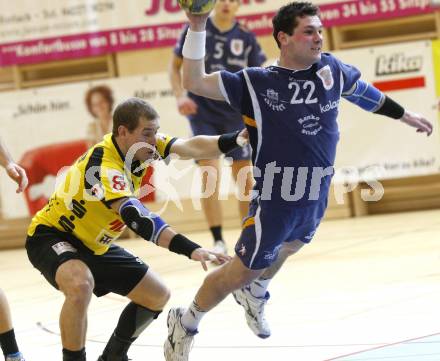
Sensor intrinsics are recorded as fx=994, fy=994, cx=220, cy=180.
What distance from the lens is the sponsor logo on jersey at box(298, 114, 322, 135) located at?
4.40 metres

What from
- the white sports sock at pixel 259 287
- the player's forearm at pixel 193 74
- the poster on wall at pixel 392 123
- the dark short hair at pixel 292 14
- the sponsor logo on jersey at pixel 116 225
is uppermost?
the dark short hair at pixel 292 14

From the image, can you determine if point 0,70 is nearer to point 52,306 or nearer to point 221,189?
point 221,189

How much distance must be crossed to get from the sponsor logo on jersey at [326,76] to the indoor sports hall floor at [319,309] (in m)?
1.21

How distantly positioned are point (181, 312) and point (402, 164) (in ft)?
19.5

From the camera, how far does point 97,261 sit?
14.8 ft

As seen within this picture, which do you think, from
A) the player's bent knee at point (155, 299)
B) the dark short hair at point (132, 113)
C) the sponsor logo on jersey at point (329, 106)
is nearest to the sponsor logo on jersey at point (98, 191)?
the dark short hair at point (132, 113)

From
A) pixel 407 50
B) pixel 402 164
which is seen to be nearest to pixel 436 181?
pixel 402 164

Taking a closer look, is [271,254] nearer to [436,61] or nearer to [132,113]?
[132,113]

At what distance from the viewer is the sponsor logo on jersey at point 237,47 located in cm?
816

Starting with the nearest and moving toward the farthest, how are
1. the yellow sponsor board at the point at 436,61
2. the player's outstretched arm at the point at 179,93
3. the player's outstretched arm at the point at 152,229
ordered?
the player's outstretched arm at the point at 152,229 < the player's outstretched arm at the point at 179,93 < the yellow sponsor board at the point at 436,61

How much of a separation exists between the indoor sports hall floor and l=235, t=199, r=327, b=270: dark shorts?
52cm

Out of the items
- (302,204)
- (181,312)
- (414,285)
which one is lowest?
(414,285)

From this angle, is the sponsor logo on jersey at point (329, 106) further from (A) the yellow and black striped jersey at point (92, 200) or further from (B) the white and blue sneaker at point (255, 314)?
(B) the white and blue sneaker at point (255, 314)

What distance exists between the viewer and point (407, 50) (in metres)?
10.0
